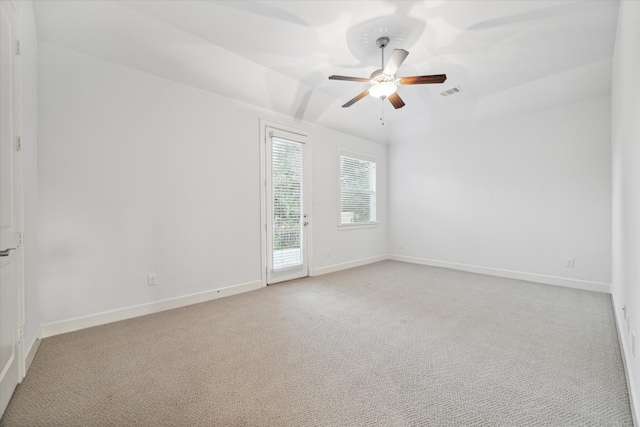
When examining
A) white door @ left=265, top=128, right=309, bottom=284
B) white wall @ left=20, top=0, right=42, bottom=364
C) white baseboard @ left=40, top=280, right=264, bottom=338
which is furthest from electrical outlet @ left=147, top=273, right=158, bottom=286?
white door @ left=265, top=128, right=309, bottom=284

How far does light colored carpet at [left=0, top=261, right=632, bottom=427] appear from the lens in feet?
4.91

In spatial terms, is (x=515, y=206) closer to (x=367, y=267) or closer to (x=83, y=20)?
(x=367, y=267)

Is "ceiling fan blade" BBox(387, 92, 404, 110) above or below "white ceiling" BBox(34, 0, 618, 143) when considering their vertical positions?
below

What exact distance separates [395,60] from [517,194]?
348 cm

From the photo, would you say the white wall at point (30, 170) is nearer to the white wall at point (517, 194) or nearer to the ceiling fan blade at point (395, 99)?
the ceiling fan blade at point (395, 99)

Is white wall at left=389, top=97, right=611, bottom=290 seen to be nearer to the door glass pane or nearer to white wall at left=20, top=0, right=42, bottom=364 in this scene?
the door glass pane

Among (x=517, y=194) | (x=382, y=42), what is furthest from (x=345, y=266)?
(x=382, y=42)

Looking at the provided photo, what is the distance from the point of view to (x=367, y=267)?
5.42m

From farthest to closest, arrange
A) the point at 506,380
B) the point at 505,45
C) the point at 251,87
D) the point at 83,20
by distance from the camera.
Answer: the point at 251,87 < the point at 505,45 < the point at 83,20 < the point at 506,380

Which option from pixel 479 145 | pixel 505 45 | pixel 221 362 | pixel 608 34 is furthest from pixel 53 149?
pixel 479 145

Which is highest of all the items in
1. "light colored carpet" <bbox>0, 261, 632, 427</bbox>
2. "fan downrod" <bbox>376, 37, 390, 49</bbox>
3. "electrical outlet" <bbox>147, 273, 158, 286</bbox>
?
→ "fan downrod" <bbox>376, 37, 390, 49</bbox>

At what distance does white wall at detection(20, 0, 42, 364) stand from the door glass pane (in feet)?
8.29

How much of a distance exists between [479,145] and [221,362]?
5.20 metres

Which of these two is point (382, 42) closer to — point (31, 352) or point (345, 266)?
point (345, 266)
